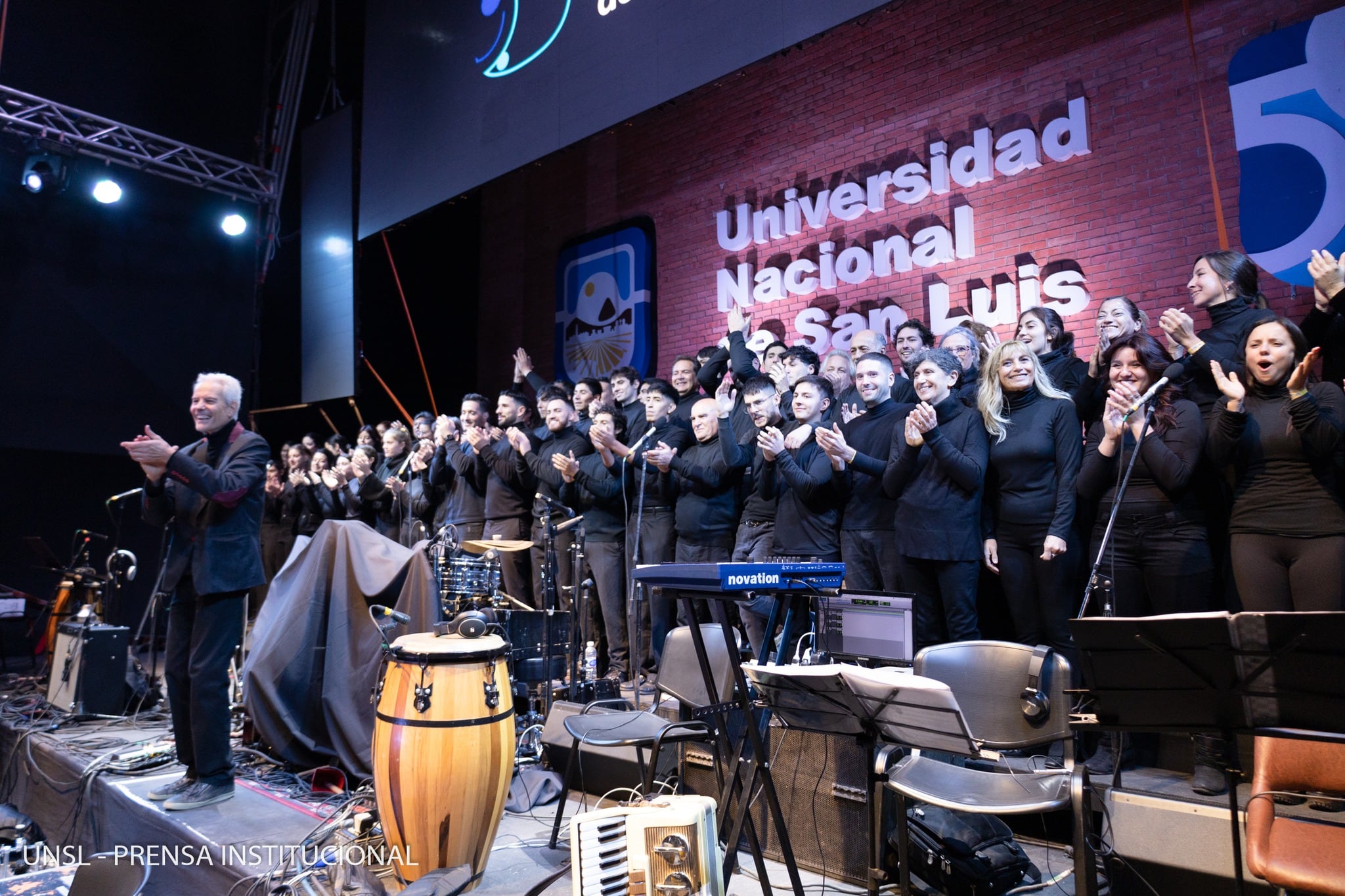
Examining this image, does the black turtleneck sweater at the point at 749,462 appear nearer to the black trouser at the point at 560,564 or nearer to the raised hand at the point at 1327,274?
the black trouser at the point at 560,564

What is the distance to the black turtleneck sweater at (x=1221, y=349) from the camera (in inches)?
150

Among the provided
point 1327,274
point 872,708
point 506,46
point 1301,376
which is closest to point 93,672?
point 872,708

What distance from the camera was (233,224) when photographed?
10.5 metres

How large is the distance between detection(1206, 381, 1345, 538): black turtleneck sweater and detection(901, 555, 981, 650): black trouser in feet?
3.46

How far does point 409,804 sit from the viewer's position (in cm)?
291

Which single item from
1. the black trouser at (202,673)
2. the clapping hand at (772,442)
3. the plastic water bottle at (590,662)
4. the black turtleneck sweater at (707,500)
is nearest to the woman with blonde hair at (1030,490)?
the clapping hand at (772,442)

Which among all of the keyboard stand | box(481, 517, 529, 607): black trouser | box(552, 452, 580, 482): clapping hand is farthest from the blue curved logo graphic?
the keyboard stand

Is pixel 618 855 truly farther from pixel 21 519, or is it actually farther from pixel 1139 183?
pixel 21 519

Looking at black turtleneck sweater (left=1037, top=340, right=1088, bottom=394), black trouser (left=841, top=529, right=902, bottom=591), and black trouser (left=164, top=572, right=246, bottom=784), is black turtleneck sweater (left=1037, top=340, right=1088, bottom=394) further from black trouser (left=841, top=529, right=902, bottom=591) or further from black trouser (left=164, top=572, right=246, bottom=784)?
black trouser (left=164, top=572, right=246, bottom=784)

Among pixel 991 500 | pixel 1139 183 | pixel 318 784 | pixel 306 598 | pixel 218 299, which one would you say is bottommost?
pixel 318 784

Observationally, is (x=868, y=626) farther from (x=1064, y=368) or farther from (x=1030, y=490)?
(x=1064, y=368)

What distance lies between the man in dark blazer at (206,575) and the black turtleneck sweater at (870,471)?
2.84m

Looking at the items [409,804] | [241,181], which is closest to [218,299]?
[241,181]

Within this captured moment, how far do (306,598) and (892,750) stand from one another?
9.40 feet
